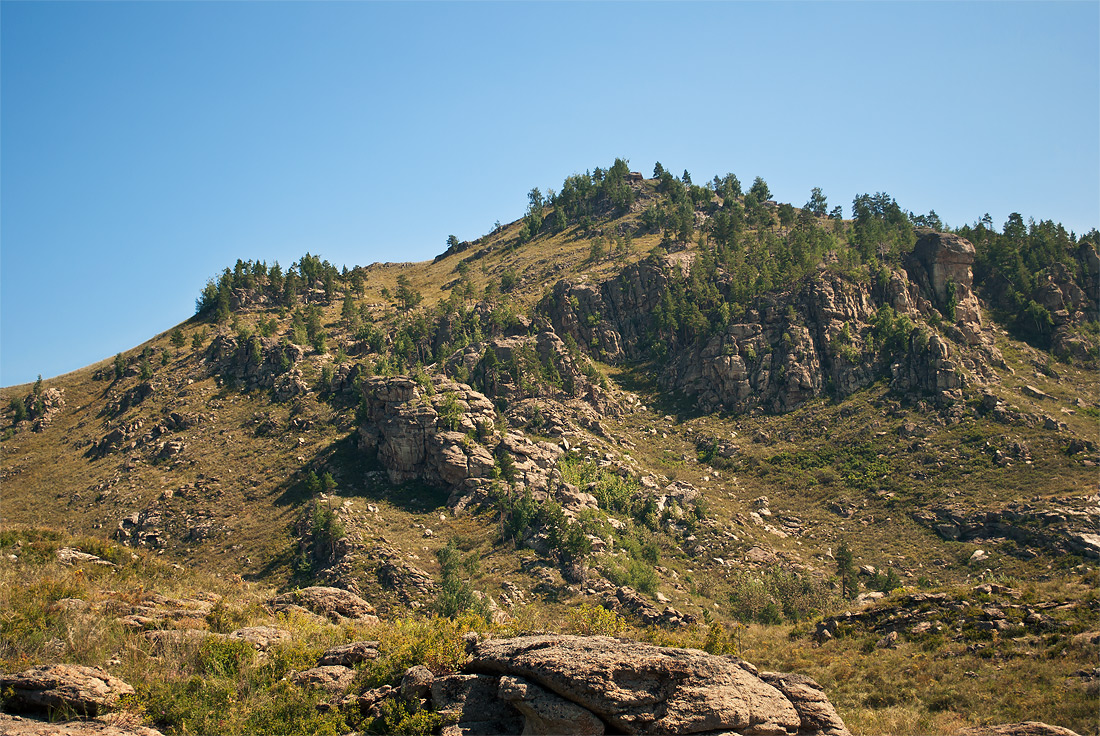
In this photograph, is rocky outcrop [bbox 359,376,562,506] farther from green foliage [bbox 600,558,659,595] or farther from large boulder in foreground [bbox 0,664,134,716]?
large boulder in foreground [bbox 0,664,134,716]

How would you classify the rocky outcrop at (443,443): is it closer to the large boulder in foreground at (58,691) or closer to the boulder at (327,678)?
the boulder at (327,678)

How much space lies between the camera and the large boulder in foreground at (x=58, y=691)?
50.7 feet

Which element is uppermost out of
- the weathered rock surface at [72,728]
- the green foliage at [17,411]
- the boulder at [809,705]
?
the green foliage at [17,411]

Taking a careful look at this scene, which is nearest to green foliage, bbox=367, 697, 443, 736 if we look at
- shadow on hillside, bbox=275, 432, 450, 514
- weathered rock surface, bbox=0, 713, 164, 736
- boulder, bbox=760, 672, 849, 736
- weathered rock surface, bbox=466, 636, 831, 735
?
weathered rock surface, bbox=466, 636, 831, 735

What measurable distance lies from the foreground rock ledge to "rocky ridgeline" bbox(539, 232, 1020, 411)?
81926 millimetres

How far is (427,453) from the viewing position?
2857 inches

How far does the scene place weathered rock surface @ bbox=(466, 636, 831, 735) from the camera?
14.5m

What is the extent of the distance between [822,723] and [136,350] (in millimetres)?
125185

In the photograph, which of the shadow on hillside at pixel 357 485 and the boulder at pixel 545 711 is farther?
the shadow on hillside at pixel 357 485

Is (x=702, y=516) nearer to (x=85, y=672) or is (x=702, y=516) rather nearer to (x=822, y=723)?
(x=822, y=723)

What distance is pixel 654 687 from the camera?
590 inches

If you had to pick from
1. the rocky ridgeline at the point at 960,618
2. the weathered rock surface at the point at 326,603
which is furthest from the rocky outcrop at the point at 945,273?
the weathered rock surface at the point at 326,603

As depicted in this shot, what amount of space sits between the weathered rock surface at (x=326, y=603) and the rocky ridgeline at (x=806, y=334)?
72696 millimetres

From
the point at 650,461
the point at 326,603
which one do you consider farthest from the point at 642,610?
the point at 650,461
